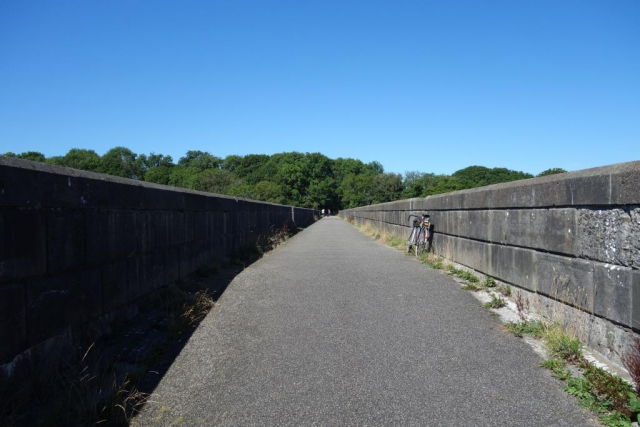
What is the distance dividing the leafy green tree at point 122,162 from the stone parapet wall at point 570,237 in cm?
8750

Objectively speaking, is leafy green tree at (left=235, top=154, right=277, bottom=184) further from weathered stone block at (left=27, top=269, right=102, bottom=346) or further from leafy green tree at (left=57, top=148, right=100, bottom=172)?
weathered stone block at (left=27, top=269, right=102, bottom=346)

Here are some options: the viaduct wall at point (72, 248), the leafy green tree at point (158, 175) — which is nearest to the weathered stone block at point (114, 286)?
the viaduct wall at point (72, 248)

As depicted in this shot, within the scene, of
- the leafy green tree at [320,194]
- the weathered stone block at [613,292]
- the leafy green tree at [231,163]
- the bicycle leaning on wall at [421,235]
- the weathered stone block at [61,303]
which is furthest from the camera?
the leafy green tree at [231,163]

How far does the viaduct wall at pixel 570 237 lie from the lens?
3707 mm

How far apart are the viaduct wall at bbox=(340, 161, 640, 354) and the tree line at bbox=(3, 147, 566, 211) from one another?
3588 inches

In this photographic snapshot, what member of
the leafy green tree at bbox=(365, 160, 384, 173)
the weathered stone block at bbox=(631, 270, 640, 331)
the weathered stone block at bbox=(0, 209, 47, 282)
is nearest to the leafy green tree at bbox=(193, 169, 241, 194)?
the leafy green tree at bbox=(365, 160, 384, 173)

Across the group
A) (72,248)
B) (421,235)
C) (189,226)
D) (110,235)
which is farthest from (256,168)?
(72,248)

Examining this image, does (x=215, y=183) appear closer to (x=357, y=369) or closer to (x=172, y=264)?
(x=172, y=264)

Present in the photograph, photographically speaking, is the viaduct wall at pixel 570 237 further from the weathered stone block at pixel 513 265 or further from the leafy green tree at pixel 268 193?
the leafy green tree at pixel 268 193

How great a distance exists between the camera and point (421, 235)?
12352 millimetres

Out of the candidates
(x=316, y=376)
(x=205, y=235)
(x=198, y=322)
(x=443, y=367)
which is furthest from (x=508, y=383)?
(x=205, y=235)

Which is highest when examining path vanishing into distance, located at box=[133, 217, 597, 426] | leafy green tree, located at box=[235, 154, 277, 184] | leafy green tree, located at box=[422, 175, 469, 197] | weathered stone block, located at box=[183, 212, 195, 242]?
leafy green tree, located at box=[235, 154, 277, 184]

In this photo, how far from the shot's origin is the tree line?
10725 centimetres

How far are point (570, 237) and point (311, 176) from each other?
121 m
